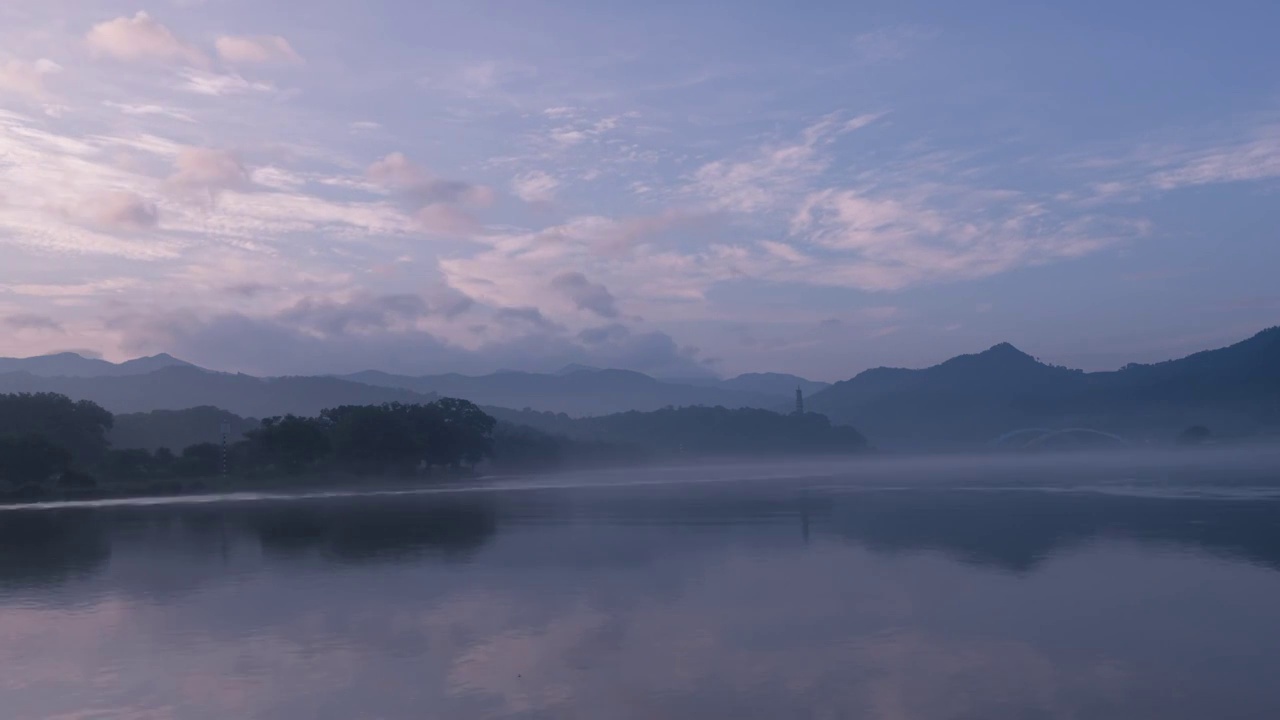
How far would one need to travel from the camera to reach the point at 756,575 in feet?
66.4

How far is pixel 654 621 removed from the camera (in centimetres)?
1576

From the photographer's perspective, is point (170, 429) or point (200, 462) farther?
point (170, 429)

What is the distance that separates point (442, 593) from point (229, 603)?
139 inches

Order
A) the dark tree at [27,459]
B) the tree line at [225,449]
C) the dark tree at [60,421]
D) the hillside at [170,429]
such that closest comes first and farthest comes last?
the dark tree at [27,459], the tree line at [225,449], the dark tree at [60,421], the hillside at [170,429]

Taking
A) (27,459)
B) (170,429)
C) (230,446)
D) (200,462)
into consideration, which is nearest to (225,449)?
(200,462)

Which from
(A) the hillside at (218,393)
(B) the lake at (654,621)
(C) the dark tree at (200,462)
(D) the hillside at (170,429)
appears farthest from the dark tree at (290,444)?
(A) the hillside at (218,393)

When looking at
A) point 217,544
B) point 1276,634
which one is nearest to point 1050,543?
point 1276,634

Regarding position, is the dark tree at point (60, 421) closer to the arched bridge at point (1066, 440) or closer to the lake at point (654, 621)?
the lake at point (654, 621)

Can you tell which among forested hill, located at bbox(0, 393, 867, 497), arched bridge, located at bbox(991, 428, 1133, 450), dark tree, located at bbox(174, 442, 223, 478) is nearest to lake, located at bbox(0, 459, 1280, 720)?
forested hill, located at bbox(0, 393, 867, 497)

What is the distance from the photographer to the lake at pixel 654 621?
11.4 metres

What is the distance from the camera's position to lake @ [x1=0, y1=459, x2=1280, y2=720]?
1141 cm

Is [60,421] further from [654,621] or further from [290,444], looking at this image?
[654,621]

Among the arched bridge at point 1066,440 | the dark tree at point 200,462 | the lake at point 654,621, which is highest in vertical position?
the dark tree at point 200,462

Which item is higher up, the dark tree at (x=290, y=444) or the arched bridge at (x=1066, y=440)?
the dark tree at (x=290, y=444)
